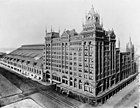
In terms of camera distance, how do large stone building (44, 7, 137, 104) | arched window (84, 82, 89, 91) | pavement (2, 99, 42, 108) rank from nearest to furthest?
pavement (2, 99, 42, 108), large stone building (44, 7, 137, 104), arched window (84, 82, 89, 91)

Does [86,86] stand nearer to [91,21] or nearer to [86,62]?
[86,62]

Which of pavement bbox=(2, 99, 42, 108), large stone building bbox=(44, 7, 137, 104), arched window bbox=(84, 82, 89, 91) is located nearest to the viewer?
pavement bbox=(2, 99, 42, 108)

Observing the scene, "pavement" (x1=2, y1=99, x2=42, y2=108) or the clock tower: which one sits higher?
the clock tower

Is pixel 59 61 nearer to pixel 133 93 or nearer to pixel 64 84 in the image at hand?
pixel 64 84

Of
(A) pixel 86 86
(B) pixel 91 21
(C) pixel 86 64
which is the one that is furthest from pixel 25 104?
(B) pixel 91 21

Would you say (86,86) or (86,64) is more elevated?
(86,64)

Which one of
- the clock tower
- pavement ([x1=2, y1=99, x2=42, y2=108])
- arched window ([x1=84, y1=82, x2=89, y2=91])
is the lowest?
pavement ([x1=2, y1=99, x2=42, y2=108])

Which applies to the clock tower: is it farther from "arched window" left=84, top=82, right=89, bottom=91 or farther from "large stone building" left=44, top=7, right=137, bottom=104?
"arched window" left=84, top=82, right=89, bottom=91

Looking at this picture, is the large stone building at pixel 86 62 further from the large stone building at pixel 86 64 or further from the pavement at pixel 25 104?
the pavement at pixel 25 104

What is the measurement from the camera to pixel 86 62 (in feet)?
80.5

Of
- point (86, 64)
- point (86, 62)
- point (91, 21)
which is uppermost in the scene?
point (91, 21)

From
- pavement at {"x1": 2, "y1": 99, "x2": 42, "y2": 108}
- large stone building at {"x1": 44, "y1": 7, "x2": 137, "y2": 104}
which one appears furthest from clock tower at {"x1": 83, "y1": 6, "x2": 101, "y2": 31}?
pavement at {"x1": 2, "y1": 99, "x2": 42, "y2": 108}

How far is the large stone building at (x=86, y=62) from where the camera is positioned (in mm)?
23438

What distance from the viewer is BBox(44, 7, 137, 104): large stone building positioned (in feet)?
76.9
